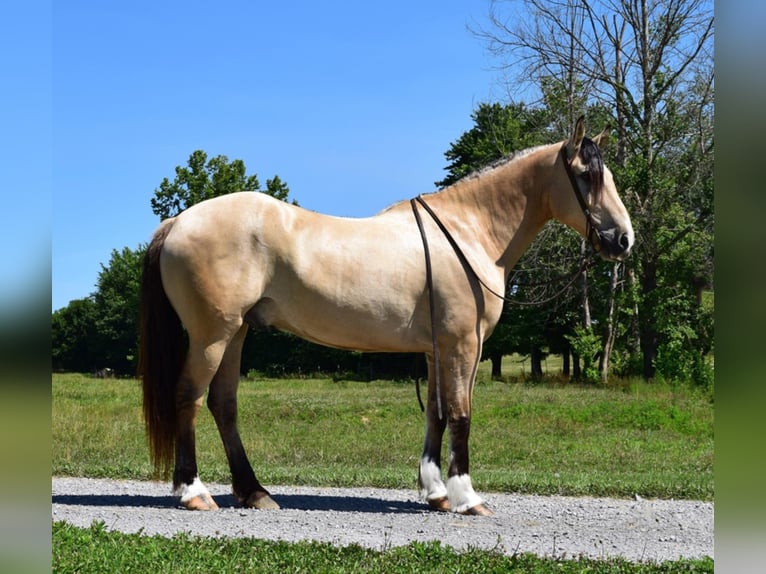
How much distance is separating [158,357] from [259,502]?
4.77ft

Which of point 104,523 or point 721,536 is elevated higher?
point 721,536

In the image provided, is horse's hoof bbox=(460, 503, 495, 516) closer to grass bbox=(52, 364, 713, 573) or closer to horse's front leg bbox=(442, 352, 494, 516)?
horse's front leg bbox=(442, 352, 494, 516)

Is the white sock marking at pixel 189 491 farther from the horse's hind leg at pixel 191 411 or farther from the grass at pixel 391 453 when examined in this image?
the grass at pixel 391 453

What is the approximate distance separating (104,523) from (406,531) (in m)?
2.17

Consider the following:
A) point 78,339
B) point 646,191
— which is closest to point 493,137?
Result: point 646,191

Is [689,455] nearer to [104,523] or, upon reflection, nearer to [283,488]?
[283,488]

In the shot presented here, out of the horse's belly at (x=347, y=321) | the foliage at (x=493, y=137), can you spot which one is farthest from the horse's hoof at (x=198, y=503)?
the foliage at (x=493, y=137)

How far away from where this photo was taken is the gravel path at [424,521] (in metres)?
5.59

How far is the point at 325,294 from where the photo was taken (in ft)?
20.5

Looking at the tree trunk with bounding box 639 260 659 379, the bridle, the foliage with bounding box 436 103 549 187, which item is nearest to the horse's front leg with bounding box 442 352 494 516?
the bridle

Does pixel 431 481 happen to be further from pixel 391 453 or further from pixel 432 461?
pixel 391 453

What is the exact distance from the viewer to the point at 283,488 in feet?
26.7

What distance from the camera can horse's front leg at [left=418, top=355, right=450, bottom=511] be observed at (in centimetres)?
666

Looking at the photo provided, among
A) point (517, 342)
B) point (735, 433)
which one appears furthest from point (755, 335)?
point (517, 342)
